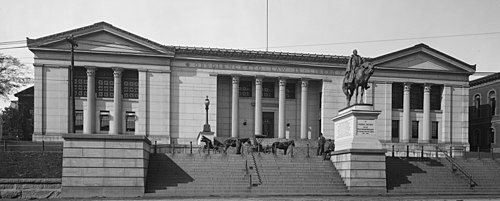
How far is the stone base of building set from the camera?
26.8 m

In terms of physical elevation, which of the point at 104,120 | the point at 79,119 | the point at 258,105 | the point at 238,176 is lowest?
the point at 238,176

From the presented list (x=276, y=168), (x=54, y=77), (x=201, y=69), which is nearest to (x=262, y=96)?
(x=201, y=69)

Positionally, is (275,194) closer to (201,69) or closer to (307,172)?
(307,172)

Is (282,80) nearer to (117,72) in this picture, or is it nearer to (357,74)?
(117,72)

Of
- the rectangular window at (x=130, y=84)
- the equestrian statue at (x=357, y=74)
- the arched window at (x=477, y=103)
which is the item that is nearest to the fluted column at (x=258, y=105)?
the rectangular window at (x=130, y=84)

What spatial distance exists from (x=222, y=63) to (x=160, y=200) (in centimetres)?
3104

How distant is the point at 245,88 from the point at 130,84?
42.1 ft

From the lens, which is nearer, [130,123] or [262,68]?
[130,123]

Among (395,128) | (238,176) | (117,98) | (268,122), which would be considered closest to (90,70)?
(117,98)

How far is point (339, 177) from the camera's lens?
28.1 meters

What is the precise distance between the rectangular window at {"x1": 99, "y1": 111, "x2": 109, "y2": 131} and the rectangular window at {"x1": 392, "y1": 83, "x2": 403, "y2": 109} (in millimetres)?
32537

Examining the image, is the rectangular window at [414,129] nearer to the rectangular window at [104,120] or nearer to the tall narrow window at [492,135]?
the tall narrow window at [492,135]

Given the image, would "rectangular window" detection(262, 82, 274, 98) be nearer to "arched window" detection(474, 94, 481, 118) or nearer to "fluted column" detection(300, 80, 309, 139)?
"fluted column" detection(300, 80, 309, 139)

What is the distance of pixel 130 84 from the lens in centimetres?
5091
